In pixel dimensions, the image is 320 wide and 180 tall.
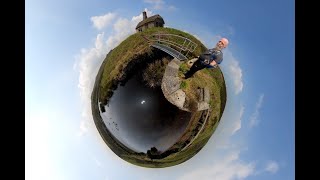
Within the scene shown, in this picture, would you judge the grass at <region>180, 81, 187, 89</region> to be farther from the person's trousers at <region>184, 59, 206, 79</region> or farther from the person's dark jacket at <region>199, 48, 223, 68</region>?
the person's dark jacket at <region>199, 48, 223, 68</region>

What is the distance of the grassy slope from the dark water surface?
0.41 metres

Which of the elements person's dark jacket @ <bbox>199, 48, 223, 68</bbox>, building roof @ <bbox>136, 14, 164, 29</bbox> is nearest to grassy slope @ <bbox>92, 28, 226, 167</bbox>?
building roof @ <bbox>136, 14, 164, 29</bbox>

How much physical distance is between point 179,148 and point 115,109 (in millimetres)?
1939

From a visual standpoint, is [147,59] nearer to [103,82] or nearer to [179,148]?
[103,82]

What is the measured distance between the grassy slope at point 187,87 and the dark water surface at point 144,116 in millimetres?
413

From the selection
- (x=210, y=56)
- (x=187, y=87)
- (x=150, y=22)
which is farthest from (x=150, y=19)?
(x=187, y=87)

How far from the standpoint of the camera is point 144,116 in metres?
9.61

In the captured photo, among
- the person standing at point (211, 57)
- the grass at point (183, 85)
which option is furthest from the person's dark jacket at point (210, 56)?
the grass at point (183, 85)

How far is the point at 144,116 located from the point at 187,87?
51.4 inches

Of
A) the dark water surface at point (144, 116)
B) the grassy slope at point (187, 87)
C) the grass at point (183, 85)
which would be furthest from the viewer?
the grassy slope at point (187, 87)

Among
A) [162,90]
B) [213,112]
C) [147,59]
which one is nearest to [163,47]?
[147,59]

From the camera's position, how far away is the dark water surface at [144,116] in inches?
378

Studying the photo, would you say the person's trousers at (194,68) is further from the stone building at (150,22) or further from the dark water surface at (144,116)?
the stone building at (150,22)

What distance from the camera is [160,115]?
9.58 m
